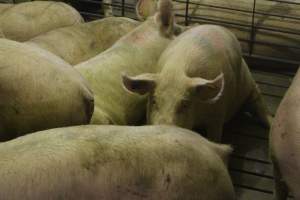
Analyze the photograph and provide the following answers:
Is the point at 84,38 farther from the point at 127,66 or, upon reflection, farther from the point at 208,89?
the point at 208,89

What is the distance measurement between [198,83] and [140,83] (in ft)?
0.62

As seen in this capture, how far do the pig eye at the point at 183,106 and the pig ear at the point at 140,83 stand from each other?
0.37 feet

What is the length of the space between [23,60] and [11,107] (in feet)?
0.44

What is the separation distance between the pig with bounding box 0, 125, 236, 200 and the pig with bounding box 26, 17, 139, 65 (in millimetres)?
1153

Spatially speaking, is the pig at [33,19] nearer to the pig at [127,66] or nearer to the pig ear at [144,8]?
the pig ear at [144,8]

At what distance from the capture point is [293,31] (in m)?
2.87

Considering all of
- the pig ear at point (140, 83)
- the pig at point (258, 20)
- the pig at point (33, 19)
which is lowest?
Result: the pig at point (258, 20)

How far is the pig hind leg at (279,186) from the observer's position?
1.48m

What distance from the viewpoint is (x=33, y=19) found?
2662 millimetres

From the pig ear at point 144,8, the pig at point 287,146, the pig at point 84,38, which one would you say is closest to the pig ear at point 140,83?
the pig at point 287,146

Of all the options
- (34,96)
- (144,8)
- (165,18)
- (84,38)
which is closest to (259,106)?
(165,18)

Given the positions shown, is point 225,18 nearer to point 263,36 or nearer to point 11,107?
point 263,36

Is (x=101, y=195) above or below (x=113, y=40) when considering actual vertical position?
above

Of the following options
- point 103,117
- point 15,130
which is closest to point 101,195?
point 15,130
